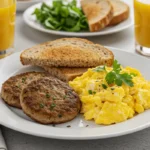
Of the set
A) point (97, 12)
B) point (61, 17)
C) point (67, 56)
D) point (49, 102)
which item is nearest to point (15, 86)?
point (49, 102)

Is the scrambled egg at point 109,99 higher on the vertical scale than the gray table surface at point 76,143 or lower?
higher

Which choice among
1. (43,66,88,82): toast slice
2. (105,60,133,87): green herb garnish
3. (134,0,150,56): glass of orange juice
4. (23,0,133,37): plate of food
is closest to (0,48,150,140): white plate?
(105,60,133,87): green herb garnish

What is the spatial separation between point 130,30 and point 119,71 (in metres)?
1.39

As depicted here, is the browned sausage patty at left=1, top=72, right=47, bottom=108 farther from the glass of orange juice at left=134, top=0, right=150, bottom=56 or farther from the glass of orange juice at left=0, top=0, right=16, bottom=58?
the glass of orange juice at left=134, top=0, right=150, bottom=56

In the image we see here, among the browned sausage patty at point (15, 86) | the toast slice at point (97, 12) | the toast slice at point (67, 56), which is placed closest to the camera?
the browned sausage patty at point (15, 86)

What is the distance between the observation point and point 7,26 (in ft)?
10.7

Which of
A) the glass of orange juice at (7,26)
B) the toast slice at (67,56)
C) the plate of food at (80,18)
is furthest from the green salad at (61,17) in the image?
the toast slice at (67,56)

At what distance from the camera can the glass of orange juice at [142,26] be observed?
10.6ft

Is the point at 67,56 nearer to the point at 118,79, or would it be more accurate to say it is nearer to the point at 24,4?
the point at 118,79

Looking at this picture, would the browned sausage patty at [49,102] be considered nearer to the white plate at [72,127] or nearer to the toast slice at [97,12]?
the white plate at [72,127]

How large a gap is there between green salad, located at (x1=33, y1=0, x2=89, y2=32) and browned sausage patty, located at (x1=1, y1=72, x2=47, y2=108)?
39.7 inches

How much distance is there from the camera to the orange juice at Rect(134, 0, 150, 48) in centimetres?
323

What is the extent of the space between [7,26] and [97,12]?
0.83 meters

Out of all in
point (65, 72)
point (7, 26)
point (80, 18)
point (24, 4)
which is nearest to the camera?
point (65, 72)
